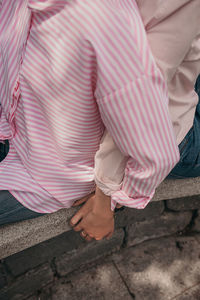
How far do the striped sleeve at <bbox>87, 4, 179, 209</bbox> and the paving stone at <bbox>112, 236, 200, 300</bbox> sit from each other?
4.25 feet

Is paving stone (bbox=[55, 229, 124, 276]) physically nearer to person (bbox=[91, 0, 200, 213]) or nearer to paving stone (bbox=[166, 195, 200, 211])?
paving stone (bbox=[166, 195, 200, 211])

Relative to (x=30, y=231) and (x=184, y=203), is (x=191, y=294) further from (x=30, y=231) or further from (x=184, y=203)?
(x=30, y=231)

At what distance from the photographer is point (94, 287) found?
1.99m

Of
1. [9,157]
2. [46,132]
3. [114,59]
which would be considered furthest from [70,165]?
[114,59]

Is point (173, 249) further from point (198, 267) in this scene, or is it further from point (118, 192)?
point (118, 192)

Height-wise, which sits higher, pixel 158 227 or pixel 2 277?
pixel 2 277

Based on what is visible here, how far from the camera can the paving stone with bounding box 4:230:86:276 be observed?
179cm

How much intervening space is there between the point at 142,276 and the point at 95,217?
0.95 meters

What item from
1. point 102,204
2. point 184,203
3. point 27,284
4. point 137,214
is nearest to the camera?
point 102,204

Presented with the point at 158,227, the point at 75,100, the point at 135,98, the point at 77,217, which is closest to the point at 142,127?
the point at 135,98

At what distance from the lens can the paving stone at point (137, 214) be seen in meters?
1.92

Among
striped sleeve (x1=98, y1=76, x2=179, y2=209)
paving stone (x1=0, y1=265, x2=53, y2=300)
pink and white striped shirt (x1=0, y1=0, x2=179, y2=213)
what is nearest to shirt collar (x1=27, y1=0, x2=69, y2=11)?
pink and white striped shirt (x1=0, y1=0, x2=179, y2=213)

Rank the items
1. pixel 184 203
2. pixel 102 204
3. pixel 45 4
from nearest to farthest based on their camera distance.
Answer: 1. pixel 45 4
2. pixel 102 204
3. pixel 184 203

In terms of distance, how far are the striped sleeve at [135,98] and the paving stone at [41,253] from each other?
1.04 meters
